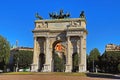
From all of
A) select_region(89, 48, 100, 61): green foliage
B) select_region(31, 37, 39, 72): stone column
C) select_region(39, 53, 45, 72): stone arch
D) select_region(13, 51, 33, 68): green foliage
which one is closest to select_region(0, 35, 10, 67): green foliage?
select_region(31, 37, 39, 72): stone column

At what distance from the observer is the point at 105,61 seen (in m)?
104

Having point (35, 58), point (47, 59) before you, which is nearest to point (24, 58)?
point (35, 58)

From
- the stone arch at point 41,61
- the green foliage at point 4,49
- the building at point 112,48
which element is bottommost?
the stone arch at point 41,61

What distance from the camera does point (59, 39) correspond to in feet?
258

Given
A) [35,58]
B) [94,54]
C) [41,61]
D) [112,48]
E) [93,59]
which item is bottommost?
[41,61]

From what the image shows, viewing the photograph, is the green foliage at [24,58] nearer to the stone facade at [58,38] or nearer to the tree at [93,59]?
the tree at [93,59]

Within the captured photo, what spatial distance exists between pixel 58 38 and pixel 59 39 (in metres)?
0.42

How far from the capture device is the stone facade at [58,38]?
2977 inches

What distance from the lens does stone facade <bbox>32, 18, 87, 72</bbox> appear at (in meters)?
75.6

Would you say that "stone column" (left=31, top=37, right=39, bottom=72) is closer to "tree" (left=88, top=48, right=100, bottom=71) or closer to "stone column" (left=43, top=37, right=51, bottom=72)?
"stone column" (left=43, top=37, right=51, bottom=72)

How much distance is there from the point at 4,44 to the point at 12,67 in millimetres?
50232

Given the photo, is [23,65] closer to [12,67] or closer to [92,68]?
[12,67]

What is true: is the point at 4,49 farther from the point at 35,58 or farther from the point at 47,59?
the point at 47,59

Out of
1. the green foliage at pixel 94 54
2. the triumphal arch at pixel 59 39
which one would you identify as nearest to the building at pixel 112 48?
the green foliage at pixel 94 54
